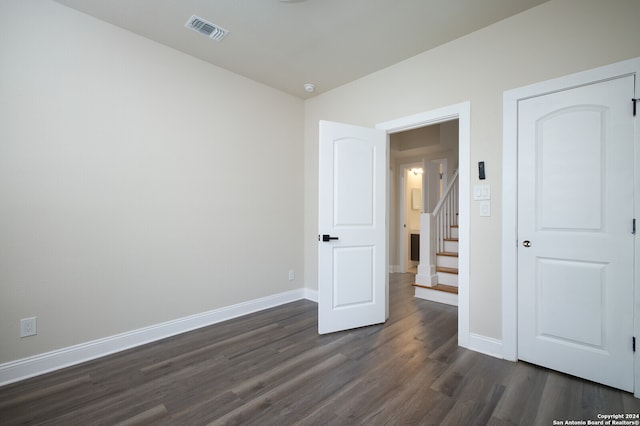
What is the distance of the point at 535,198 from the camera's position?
2287 mm

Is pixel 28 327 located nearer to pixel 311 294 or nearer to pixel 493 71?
pixel 311 294

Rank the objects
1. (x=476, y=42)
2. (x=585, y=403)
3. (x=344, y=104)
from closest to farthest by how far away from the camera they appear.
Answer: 1. (x=585, y=403)
2. (x=476, y=42)
3. (x=344, y=104)

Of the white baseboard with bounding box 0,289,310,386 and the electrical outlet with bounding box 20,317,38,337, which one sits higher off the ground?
the electrical outlet with bounding box 20,317,38,337

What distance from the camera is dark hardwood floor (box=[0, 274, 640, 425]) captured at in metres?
1.71

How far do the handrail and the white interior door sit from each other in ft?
7.21

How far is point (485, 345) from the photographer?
2.49 metres

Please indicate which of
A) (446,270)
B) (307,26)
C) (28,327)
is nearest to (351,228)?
(307,26)

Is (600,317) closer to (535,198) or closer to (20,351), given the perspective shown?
(535,198)

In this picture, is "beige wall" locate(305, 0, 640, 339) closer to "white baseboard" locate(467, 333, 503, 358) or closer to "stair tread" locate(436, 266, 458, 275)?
"white baseboard" locate(467, 333, 503, 358)

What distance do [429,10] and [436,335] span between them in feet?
9.68

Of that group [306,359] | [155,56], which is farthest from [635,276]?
[155,56]

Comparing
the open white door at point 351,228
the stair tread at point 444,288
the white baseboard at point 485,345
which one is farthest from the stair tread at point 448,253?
the white baseboard at point 485,345

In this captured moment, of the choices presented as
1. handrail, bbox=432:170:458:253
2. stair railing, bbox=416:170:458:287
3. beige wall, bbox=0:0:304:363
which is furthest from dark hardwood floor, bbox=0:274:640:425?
handrail, bbox=432:170:458:253

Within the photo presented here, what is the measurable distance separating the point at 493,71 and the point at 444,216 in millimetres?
2633
